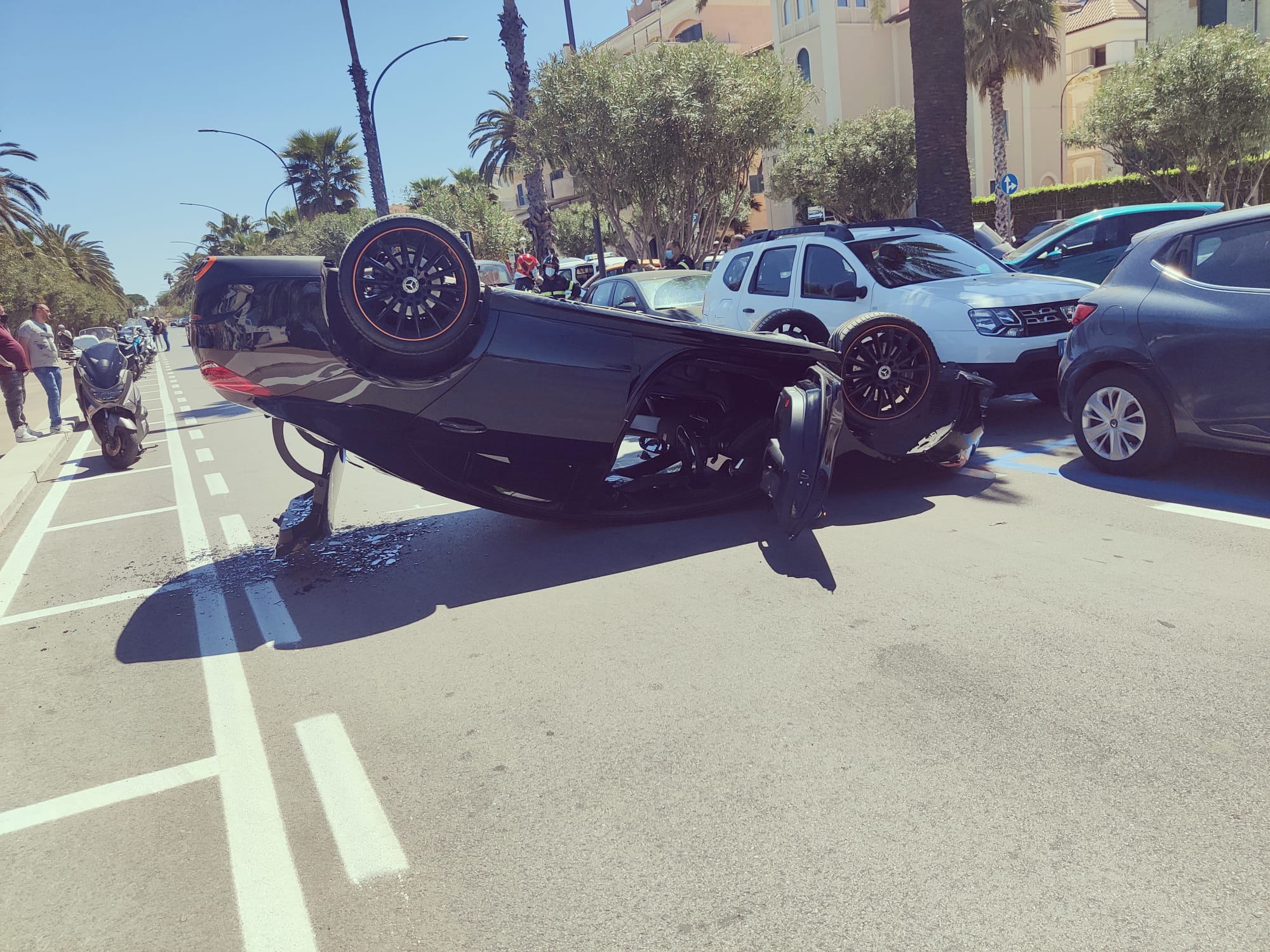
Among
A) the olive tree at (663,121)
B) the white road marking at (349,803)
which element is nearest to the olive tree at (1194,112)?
the olive tree at (663,121)

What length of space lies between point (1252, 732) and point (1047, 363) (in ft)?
18.1

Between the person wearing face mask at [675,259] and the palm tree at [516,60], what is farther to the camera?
the palm tree at [516,60]

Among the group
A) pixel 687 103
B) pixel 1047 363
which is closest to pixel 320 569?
pixel 1047 363

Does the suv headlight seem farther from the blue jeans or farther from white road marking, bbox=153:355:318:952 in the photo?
the blue jeans

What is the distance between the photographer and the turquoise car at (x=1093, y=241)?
11.7 m

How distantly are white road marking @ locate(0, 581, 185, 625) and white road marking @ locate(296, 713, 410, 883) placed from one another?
2671 mm

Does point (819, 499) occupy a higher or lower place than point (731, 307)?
lower

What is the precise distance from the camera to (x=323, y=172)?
58.1 meters

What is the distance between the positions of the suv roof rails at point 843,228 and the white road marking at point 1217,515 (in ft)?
14.2

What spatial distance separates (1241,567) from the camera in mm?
4426

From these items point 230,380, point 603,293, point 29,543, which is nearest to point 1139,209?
point 603,293

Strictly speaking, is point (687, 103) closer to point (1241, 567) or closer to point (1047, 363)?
point (1047, 363)

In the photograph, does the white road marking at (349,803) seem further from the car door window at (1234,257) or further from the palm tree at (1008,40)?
the palm tree at (1008,40)

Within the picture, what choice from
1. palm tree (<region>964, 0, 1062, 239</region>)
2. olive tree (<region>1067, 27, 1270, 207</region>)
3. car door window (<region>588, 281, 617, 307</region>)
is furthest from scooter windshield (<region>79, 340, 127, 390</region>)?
palm tree (<region>964, 0, 1062, 239</region>)
